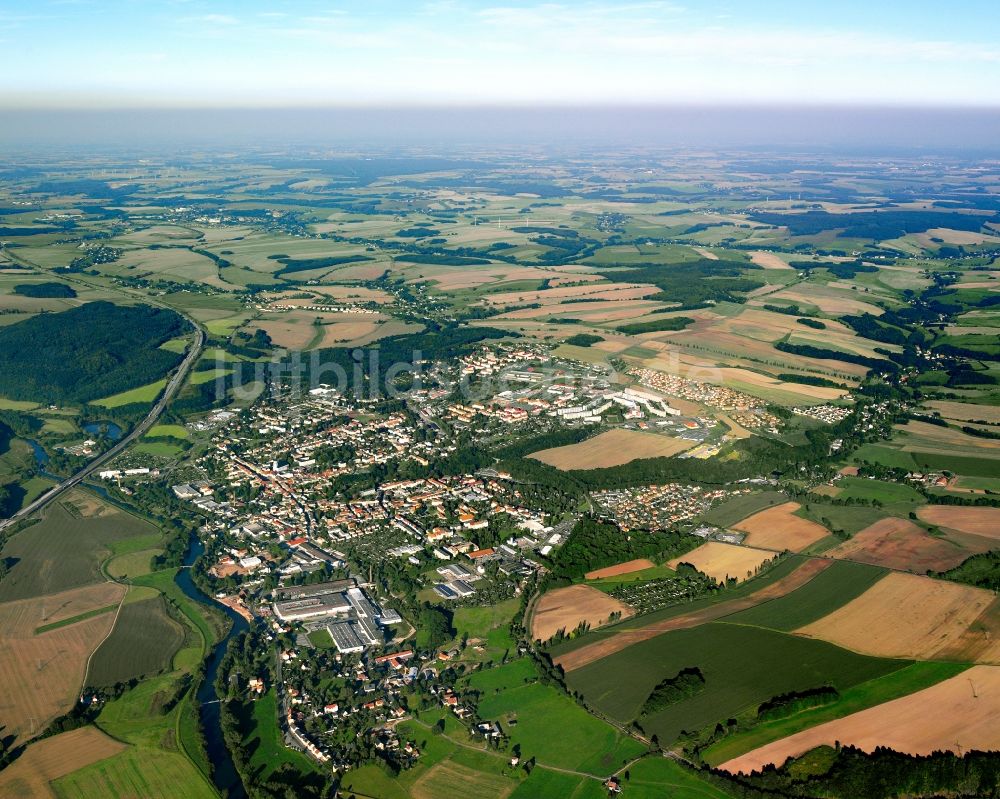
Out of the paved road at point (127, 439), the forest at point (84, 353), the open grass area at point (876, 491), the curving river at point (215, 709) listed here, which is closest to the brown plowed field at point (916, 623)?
the open grass area at point (876, 491)

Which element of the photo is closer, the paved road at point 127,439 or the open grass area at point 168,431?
the paved road at point 127,439

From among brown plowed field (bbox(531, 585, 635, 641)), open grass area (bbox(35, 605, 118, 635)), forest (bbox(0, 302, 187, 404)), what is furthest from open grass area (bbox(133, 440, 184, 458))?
brown plowed field (bbox(531, 585, 635, 641))

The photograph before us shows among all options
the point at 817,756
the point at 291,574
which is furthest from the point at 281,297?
the point at 817,756

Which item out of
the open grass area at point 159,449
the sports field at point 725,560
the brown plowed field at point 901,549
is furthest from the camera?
the open grass area at point 159,449

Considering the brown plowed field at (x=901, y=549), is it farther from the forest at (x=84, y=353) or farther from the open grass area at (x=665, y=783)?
the forest at (x=84, y=353)

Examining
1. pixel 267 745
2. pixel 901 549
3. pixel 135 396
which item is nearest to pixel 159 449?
pixel 135 396

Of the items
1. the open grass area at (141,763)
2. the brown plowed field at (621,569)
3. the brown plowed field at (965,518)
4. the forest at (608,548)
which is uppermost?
the brown plowed field at (965,518)
